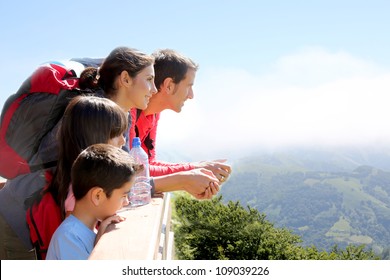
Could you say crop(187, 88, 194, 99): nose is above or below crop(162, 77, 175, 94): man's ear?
below

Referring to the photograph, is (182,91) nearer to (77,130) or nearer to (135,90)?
(135,90)

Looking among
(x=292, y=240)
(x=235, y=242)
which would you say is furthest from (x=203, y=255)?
(x=292, y=240)

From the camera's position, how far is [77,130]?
Answer: 2244mm

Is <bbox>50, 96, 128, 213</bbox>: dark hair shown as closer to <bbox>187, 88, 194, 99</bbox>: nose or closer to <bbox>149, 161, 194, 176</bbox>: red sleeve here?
<bbox>149, 161, 194, 176</bbox>: red sleeve

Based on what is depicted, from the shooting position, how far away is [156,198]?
2.62 m

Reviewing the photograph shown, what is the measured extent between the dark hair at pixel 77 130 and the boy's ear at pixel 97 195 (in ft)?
0.49

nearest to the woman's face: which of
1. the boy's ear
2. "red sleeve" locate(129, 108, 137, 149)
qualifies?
"red sleeve" locate(129, 108, 137, 149)

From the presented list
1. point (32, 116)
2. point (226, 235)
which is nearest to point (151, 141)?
point (32, 116)

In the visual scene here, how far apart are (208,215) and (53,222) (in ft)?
70.3

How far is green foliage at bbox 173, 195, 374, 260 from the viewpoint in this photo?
70.8 ft

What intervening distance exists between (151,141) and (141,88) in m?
0.82

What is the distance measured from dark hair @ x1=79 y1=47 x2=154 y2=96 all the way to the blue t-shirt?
2.85ft
